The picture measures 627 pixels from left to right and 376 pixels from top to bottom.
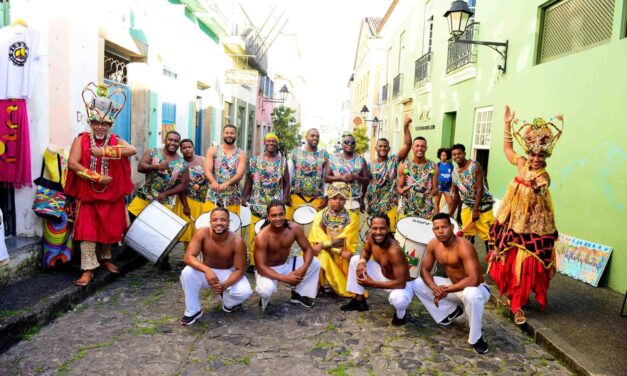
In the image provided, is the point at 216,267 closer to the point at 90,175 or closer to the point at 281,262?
the point at 281,262

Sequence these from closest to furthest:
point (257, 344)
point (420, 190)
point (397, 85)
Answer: point (257, 344) < point (420, 190) < point (397, 85)

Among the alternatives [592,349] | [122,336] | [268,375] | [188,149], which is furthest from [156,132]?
[592,349]

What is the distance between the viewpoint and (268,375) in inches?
147

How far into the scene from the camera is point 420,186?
21.8 feet

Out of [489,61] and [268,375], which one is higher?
[489,61]

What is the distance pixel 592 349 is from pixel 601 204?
2464 millimetres

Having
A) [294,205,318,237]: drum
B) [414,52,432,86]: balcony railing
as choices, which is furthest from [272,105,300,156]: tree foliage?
[294,205,318,237]: drum

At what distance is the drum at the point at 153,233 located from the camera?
5.45 metres

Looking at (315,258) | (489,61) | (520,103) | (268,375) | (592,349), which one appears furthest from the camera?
(489,61)

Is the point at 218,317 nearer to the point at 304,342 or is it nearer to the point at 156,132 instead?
the point at 304,342

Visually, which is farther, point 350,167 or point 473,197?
point 473,197

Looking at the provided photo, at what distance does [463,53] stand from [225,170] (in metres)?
7.24

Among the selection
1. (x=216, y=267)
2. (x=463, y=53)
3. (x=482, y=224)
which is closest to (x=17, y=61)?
(x=216, y=267)

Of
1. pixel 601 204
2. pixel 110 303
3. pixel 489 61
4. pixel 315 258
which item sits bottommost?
pixel 110 303
